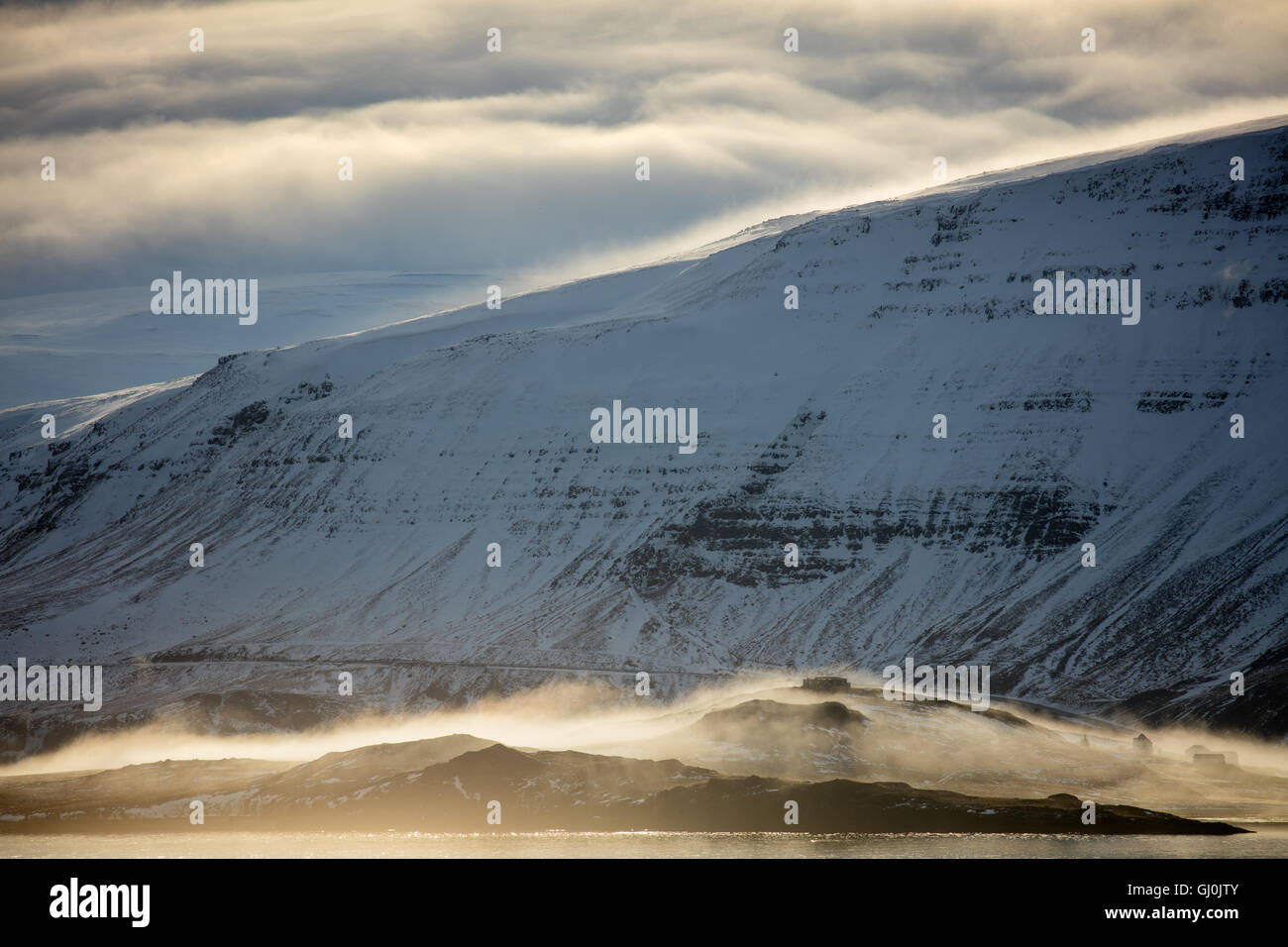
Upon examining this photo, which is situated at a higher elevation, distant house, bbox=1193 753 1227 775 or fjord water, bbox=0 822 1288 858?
distant house, bbox=1193 753 1227 775

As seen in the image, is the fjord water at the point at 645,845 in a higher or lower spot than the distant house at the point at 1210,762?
lower

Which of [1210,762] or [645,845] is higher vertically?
[1210,762]

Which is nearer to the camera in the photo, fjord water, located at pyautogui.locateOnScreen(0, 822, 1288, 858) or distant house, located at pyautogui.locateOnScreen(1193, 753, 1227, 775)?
fjord water, located at pyautogui.locateOnScreen(0, 822, 1288, 858)

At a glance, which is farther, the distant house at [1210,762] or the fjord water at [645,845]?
the distant house at [1210,762]

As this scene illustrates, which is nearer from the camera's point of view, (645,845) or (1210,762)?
(645,845)
